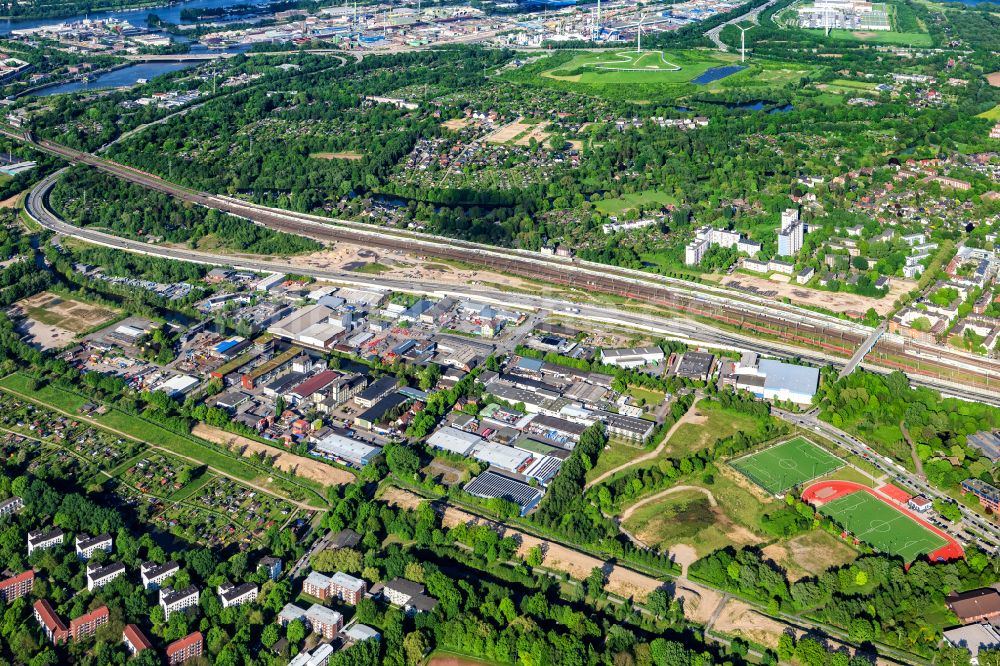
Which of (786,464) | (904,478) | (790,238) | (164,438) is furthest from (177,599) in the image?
(790,238)

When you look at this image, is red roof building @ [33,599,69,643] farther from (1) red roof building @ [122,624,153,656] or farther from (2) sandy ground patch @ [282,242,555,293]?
(2) sandy ground patch @ [282,242,555,293]

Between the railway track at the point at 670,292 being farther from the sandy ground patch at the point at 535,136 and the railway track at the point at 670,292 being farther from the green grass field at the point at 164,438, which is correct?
the sandy ground patch at the point at 535,136

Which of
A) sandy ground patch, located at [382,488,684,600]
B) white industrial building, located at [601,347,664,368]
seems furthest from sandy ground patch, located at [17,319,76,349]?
white industrial building, located at [601,347,664,368]

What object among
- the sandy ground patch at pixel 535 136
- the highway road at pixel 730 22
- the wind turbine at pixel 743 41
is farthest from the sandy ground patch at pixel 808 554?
the highway road at pixel 730 22

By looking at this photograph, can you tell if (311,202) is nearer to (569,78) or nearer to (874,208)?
(874,208)

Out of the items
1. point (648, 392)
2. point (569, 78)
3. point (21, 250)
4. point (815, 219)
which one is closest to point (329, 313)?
point (648, 392)

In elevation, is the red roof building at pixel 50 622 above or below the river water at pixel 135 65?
below
